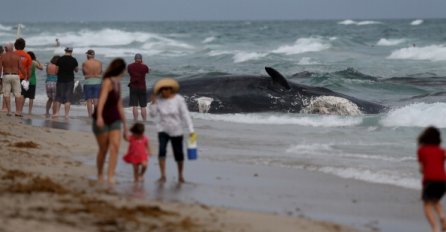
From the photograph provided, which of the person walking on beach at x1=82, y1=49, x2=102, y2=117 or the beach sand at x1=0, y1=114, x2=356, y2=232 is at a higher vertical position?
the person walking on beach at x1=82, y1=49, x2=102, y2=117

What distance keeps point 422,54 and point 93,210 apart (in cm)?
4993

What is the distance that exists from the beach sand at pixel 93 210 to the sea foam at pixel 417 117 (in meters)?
8.73

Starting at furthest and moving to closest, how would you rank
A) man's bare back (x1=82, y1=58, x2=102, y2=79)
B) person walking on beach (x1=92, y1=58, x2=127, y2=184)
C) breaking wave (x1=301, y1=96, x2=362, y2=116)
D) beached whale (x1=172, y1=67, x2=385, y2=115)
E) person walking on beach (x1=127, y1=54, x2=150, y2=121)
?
beached whale (x1=172, y1=67, x2=385, y2=115), breaking wave (x1=301, y1=96, x2=362, y2=116), person walking on beach (x1=127, y1=54, x2=150, y2=121), man's bare back (x1=82, y1=58, x2=102, y2=79), person walking on beach (x1=92, y1=58, x2=127, y2=184)

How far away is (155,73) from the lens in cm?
3797

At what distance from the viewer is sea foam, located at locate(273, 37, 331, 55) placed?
64.7 m

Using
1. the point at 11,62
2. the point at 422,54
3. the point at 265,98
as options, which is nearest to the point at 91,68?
the point at 11,62

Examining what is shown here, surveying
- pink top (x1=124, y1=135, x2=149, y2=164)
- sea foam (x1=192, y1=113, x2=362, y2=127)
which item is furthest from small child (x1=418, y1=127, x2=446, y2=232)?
sea foam (x1=192, y1=113, x2=362, y2=127)

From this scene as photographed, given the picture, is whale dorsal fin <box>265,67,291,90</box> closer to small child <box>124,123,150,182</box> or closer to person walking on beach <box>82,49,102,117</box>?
person walking on beach <box>82,49,102,117</box>

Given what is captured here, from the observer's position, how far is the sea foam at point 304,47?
6469 centimetres

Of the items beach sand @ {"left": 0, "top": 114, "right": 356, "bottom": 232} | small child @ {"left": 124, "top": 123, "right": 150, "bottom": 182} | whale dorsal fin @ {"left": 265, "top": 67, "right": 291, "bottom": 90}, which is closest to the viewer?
beach sand @ {"left": 0, "top": 114, "right": 356, "bottom": 232}

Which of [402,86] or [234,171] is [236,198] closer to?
[234,171]

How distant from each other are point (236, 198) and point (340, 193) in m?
1.46

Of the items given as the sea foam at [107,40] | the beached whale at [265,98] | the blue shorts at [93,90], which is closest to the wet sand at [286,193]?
the blue shorts at [93,90]

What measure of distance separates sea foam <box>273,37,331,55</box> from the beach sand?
2089 inches
